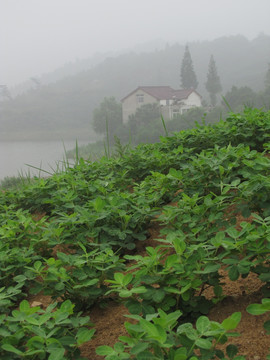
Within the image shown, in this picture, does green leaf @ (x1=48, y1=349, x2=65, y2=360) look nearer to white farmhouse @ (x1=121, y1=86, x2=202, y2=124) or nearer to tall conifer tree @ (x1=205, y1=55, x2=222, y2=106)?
white farmhouse @ (x1=121, y1=86, x2=202, y2=124)

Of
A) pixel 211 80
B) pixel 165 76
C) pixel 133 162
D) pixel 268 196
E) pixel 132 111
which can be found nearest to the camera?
pixel 268 196

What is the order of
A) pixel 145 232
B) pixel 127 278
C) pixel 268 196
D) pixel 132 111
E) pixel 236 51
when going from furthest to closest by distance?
1. pixel 236 51
2. pixel 132 111
3. pixel 145 232
4. pixel 268 196
5. pixel 127 278

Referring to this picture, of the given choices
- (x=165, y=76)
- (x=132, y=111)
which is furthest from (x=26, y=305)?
(x=165, y=76)

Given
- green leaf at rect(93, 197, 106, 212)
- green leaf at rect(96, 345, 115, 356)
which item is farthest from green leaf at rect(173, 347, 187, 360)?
green leaf at rect(93, 197, 106, 212)

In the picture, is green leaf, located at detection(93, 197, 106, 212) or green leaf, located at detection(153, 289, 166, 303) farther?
green leaf, located at detection(93, 197, 106, 212)

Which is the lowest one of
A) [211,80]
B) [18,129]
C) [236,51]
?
[18,129]

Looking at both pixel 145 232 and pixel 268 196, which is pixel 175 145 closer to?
pixel 145 232

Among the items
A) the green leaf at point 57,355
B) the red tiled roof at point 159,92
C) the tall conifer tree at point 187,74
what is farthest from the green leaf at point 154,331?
the tall conifer tree at point 187,74

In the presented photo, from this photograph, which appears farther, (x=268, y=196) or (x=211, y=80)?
(x=211, y=80)

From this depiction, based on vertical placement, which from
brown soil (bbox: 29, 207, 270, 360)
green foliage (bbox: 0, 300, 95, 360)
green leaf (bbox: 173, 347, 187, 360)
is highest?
green leaf (bbox: 173, 347, 187, 360)

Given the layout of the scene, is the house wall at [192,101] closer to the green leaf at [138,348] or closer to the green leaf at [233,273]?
the green leaf at [233,273]

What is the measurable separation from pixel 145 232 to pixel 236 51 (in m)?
38.9

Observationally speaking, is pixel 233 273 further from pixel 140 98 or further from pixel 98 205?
pixel 140 98

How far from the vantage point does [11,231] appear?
138 centimetres
